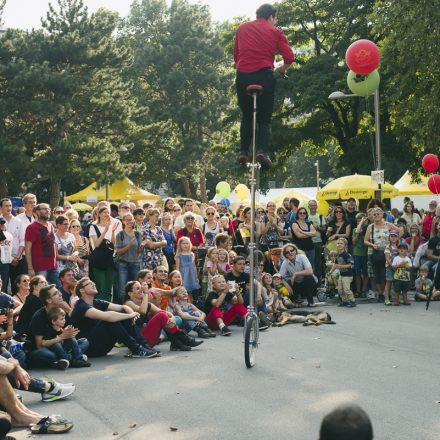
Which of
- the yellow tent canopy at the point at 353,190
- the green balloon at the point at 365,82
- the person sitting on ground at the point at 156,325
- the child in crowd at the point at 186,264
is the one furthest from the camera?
the yellow tent canopy at the point at 353,190

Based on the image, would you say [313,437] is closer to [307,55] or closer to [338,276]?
[338,276]

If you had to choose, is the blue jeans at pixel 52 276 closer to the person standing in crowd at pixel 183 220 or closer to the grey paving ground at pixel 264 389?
the grey paving ground at pixel 264 389

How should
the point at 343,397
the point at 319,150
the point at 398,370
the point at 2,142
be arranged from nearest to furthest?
the point at 343,397 < the point at 398,370 < the point at 2,142 < the point at 319,150

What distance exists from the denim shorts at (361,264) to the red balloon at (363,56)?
13.4ft

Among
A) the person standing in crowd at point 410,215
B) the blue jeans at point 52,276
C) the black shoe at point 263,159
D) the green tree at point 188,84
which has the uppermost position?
the green tree at point 188,84

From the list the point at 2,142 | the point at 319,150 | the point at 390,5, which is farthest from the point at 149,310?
the point at 319,150

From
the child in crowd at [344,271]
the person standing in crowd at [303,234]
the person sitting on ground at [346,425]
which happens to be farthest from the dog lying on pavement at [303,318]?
the person sitting on ground at [346,425]

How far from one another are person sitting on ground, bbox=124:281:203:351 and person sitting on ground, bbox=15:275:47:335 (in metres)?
1.36

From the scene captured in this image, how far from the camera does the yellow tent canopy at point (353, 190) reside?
78.3 feet

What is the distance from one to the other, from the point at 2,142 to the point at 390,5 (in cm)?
1996

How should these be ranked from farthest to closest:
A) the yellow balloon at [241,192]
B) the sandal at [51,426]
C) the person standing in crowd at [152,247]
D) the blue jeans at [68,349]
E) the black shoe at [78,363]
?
the yellow balloon at [241,192] < the person standing in crowd at [152,247] < the black shoe at [78,363] < the blue jeans at [68,349] < the sandal at [51,426]

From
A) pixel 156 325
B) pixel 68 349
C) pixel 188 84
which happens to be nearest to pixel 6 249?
pixel 156 325

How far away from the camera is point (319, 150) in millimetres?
39156

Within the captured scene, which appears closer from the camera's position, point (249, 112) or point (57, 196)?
point (249, 112)
